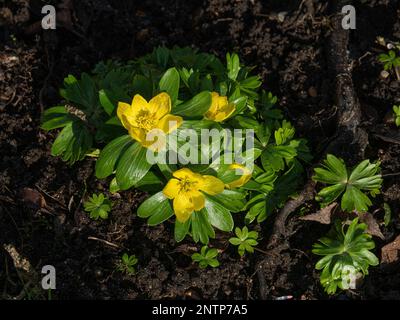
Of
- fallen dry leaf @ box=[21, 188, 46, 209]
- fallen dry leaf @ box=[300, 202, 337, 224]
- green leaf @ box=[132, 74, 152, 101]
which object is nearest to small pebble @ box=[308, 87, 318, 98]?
fallen dry leaf @ box=[300, 202, 337, 224]

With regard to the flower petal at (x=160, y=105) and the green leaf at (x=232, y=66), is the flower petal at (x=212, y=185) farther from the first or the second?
the green leaf at (x=232, y=66)

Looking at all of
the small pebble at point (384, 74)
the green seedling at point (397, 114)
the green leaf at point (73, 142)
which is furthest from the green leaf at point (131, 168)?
the small pebble at point (384, 74)

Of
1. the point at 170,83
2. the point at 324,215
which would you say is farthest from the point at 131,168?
the point at 324,215

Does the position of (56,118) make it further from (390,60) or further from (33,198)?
(390,60)

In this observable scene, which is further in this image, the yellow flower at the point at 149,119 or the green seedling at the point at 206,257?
the green seedling at the point at 206,257

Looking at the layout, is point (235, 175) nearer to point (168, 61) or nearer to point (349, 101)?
point (168, 61)

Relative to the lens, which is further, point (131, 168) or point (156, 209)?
point (156, 209)
